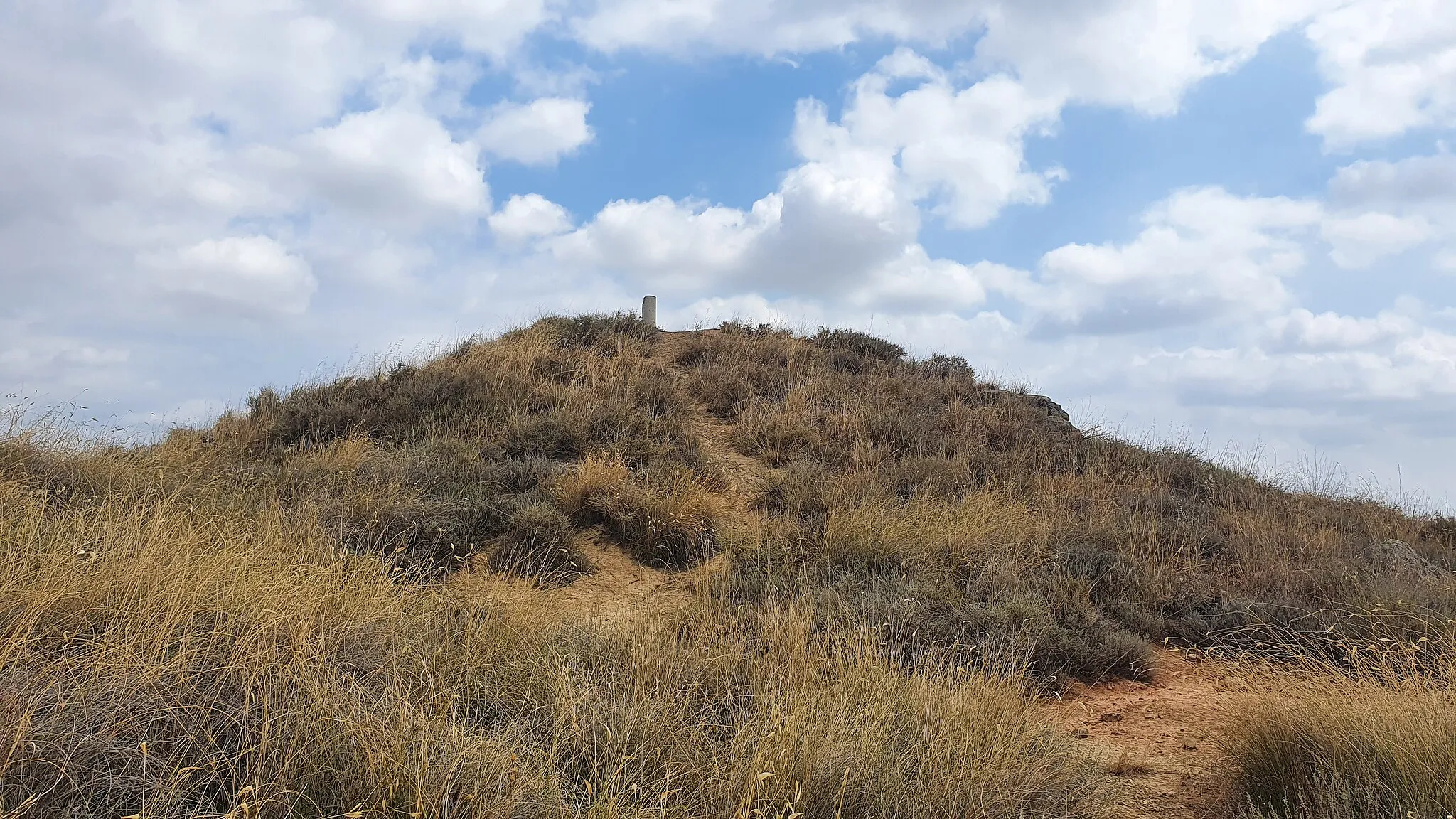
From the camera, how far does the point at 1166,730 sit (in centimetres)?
483

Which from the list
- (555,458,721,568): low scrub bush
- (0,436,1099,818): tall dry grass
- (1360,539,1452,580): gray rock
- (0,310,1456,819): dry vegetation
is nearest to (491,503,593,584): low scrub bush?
(0,310,1456,819): dry vegetation

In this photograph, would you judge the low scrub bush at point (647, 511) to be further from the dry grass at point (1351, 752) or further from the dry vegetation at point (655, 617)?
the dry grass at point (1351, 752)

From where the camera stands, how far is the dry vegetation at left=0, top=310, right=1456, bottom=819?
2941 millimetres

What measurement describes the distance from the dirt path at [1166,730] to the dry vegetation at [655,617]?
184 mm

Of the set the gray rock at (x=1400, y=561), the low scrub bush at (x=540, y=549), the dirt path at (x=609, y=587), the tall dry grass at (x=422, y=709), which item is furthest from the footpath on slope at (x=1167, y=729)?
the low scrub bush at (x=540, y=549)

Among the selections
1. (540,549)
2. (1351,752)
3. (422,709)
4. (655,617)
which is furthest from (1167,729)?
(540,549)

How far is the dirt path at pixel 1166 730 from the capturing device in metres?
3.88

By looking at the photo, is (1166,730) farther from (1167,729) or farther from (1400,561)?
(1400,561)

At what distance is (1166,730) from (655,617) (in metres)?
3.09

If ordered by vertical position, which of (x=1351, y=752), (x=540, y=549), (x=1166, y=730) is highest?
(x=540, y=549)

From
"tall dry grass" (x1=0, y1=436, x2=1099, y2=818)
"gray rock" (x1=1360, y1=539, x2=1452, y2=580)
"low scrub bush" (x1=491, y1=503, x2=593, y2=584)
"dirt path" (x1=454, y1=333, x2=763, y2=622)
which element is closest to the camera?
"tall dry grass" (x1=0, y1=436, x2=1099, y2=818)

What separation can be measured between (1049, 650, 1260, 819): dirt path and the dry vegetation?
0.18m

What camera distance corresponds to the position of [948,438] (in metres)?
11.4

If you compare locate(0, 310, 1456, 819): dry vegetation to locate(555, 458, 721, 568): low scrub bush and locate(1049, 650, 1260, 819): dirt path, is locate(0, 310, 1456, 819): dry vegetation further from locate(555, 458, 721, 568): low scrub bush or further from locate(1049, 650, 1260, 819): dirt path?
locate(1049, 650, 1260, 819): dirt path
